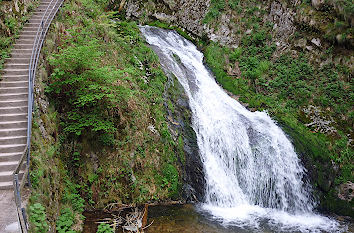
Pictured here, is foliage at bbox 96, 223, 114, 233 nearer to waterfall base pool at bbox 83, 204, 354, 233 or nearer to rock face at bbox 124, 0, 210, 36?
waterfall base pool at bbox 83, 204, 354, 233

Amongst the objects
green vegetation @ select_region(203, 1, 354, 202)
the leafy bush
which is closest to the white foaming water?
green vegetation @ select_region(203, 1, 354, 202)

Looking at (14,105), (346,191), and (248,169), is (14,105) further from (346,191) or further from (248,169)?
(346,191)

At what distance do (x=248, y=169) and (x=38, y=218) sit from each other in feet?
29.5

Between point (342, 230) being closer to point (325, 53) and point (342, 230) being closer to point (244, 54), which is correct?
point (325, 53)

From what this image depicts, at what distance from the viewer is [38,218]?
554cm

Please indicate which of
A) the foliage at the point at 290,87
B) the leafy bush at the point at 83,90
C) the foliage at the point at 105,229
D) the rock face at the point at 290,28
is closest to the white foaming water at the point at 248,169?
the rock face at the point at 290,28

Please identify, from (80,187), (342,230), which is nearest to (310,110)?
(342,230)

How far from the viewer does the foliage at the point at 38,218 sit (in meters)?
5.39

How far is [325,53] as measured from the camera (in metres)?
17.0

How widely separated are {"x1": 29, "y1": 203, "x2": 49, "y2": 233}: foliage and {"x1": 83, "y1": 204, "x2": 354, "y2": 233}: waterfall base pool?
212 centimetres

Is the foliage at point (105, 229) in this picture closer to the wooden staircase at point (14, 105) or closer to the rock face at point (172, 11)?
the wooden staircase at point (14, 105)

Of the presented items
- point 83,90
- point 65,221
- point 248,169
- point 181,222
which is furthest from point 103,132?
point 248,169

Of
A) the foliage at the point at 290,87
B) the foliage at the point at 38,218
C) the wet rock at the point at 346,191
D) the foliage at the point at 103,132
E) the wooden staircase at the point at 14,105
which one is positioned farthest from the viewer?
the foliage at the point at 290,87

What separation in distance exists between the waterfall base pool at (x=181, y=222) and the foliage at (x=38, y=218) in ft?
6.94
